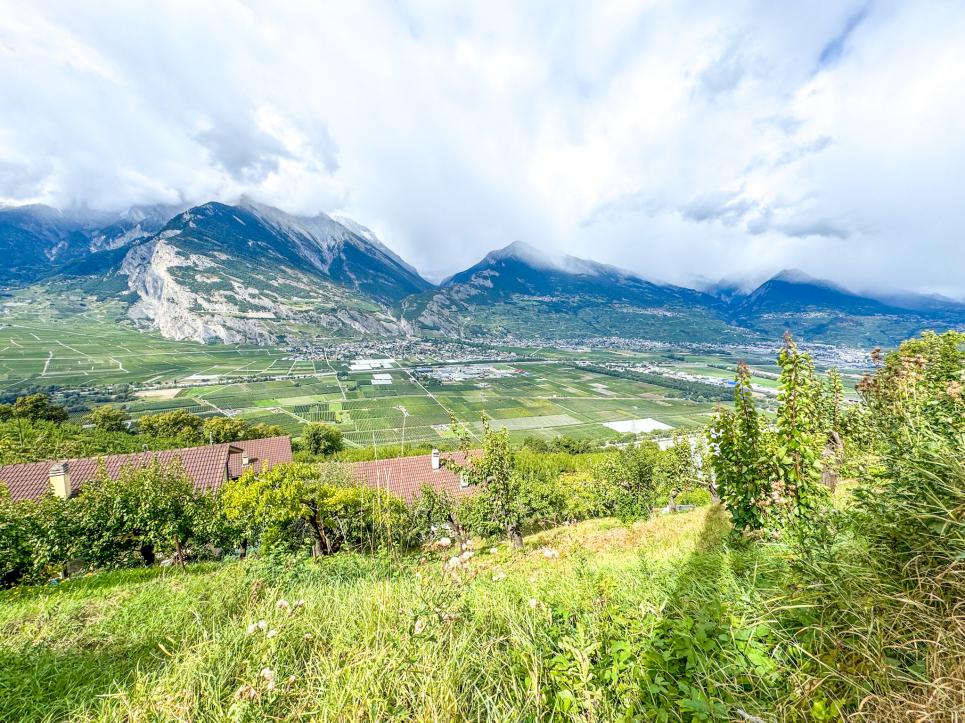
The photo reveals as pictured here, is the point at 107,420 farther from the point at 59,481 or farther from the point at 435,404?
the point at 435,404

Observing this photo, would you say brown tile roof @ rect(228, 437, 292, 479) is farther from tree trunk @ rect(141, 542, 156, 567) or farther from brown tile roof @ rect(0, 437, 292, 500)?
tree trunk @ rect(141, 542, 156, 567)

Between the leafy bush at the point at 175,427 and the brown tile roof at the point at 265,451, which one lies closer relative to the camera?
the brown tile roof at the point at 265,451

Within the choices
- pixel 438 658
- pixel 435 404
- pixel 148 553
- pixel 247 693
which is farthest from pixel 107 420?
pixel 438 658

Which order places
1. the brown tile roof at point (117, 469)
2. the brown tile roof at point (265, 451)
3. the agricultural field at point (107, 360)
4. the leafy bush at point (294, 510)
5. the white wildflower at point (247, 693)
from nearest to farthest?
the white wildflower at point (247, 693) → the leafy bush at point (294, 510) → the brown tile roof at point (117, 469) → the brown tile roof at point (265, 451) → the agricultural field at point (107, 360)

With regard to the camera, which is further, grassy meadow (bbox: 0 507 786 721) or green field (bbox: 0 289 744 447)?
green field (bbox: 0 289 744 447)

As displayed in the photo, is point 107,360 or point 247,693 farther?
point 107,360

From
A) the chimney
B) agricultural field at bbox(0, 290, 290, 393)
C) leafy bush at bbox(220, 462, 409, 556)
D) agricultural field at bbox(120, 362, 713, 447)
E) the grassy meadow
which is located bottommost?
agricultural field at bbox(120, 362, 713, 447)

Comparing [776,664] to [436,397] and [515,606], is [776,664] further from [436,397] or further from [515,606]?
[436,397]

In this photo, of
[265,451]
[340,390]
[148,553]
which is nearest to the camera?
[148,553]

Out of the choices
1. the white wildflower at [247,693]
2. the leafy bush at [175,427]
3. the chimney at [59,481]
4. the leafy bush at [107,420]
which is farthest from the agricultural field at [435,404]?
the white wildflower at [247,693]

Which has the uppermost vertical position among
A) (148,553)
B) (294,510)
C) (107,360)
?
(294,510)

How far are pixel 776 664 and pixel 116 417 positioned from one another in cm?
8733

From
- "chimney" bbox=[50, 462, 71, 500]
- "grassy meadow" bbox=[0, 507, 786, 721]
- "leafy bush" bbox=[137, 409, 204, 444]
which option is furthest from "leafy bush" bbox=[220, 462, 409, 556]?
"leafy bush" bbox=[137, 409, 204, 444]

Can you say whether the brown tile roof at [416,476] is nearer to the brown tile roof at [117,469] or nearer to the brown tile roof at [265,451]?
the brown tile roof at [117,469]
